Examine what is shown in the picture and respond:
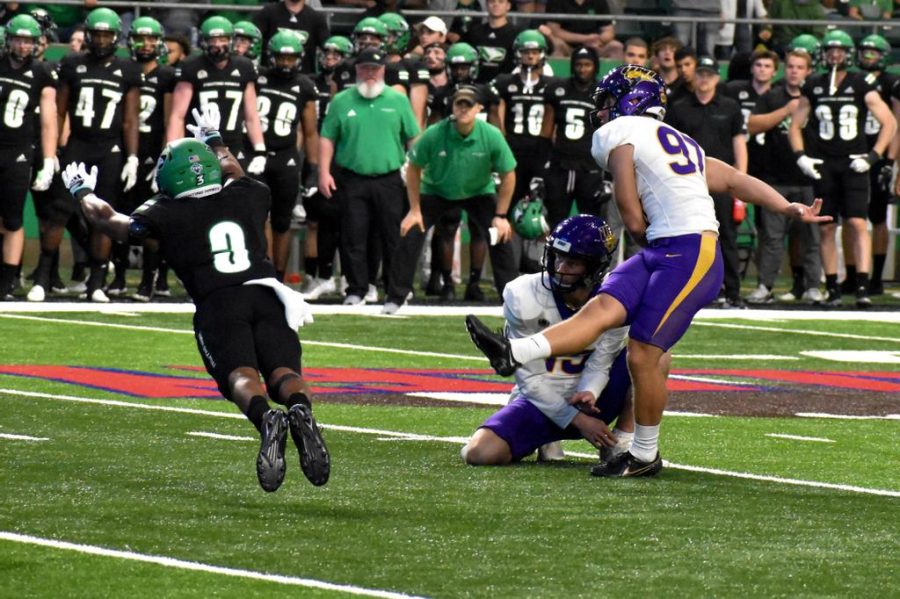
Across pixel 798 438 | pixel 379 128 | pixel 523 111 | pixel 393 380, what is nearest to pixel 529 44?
pixel 523 111

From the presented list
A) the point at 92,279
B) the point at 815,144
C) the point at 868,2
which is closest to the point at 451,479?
the point at 92,279

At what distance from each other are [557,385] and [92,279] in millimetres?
8811

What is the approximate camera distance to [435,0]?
67.3ft

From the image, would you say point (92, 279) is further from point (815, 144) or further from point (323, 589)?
point (323, 589)

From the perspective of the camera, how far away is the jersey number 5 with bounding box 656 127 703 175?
7.60 metres

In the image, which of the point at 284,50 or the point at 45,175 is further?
the point at 284,50

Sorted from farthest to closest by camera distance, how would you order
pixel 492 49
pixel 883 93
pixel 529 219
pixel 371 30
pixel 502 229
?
pixel 492 49
pixel 883 93
pixel 371 30
pixel 529 219
pixel 502 229

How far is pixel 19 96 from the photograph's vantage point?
15805mm

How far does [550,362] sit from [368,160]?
8.10 metres

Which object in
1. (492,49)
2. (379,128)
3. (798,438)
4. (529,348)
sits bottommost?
(798,438)

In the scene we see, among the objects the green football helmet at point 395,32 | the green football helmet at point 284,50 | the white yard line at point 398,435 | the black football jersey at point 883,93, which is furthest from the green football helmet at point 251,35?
the white yard line at point 398,435

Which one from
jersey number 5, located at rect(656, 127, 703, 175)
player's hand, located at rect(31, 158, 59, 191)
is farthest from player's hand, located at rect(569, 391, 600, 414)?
player's hand, located at rect(31, 158, 59, 191)

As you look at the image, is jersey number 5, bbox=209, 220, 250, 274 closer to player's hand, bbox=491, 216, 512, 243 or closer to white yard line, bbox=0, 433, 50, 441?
white yard line, bbox=0, 433, 50, 441

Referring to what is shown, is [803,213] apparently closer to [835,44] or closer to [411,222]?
[411,222]
